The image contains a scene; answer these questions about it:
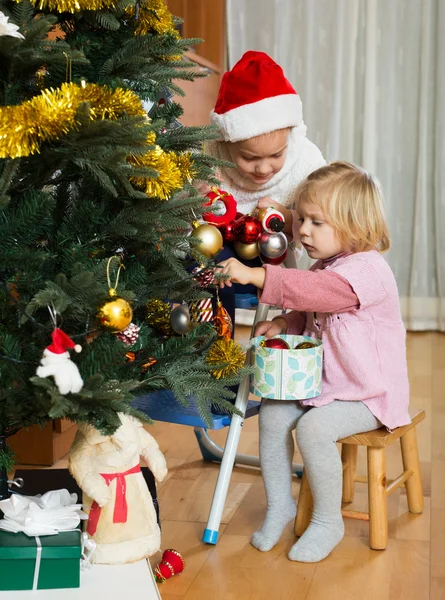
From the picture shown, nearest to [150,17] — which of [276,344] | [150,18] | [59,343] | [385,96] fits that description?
[150,18]

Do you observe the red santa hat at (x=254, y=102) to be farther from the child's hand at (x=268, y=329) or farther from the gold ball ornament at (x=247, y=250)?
the child's hand at (x=268, y=329)

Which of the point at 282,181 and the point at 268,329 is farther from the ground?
the point at 282,181

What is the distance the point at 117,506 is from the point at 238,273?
513 mm

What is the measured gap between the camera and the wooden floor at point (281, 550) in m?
1.54

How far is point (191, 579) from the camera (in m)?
1.58

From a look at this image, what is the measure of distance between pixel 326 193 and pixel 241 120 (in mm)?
250

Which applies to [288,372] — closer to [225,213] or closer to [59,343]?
[225,213]

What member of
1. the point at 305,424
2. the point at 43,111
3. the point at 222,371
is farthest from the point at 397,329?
the point at 43,111

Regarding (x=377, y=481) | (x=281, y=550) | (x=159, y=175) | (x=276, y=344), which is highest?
(x=159, y=175)

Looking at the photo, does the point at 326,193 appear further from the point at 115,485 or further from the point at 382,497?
the point at 115,485

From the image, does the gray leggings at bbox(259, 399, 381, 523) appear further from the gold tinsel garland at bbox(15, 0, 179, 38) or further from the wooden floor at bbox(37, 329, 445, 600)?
the gold tinsel garland at bbox(15, 0, 179, 38)

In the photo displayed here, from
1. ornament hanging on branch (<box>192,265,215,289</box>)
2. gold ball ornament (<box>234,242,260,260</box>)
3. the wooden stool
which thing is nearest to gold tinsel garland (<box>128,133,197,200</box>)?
ornament hanging on branch (<box>192,265,215,289</box>)

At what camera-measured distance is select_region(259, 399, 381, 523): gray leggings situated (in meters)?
1.67

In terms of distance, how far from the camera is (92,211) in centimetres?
134
